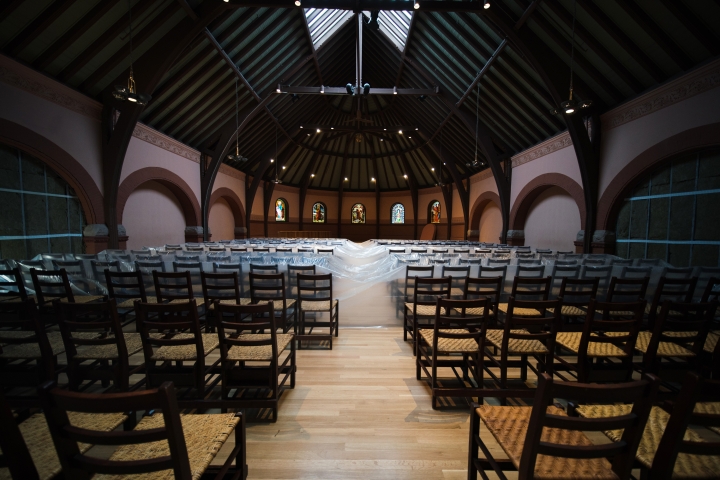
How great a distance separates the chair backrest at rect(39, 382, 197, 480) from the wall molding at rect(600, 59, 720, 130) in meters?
9.26

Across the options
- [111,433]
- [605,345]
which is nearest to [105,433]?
[111,433]

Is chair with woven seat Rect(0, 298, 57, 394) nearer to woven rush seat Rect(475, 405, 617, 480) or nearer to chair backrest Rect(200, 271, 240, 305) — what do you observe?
chair backrest Rect(200, 271, 240, 305)

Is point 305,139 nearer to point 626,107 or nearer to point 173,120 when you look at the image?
point 173,120

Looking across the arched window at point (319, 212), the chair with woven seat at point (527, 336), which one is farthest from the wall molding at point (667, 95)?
the arched window at point (319, 212)

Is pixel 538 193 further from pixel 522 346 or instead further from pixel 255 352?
pixel 255 352

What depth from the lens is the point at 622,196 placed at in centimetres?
816

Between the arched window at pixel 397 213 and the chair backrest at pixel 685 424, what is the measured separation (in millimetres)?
21945

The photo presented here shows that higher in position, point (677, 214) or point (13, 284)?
point (677, 214)

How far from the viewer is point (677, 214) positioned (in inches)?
275

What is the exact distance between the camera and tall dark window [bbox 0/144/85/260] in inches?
264

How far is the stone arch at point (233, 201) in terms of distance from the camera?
48.1 feet

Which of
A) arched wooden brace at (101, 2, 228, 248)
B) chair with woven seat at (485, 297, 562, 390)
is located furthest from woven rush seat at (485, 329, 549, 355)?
arched wooden brace at (101, 2, 228, 248)

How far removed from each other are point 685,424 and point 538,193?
12453mm

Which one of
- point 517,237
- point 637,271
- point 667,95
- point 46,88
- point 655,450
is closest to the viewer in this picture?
point 655,450
